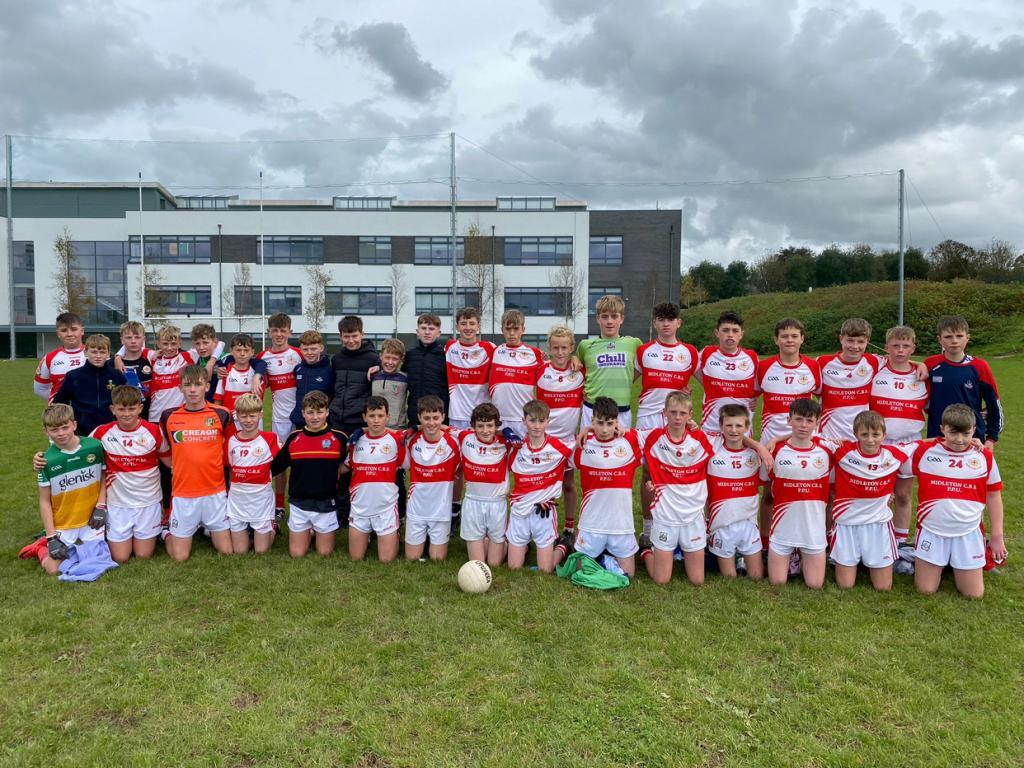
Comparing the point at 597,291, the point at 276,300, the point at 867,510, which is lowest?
the point at 867,510

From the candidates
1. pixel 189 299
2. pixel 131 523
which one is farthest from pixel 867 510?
pixel 189 299

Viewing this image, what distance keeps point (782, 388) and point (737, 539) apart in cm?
134

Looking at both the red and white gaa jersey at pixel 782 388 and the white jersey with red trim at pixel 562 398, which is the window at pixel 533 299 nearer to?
the white jersey with red trim at pixel 562 398

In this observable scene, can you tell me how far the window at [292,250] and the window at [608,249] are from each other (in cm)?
1674

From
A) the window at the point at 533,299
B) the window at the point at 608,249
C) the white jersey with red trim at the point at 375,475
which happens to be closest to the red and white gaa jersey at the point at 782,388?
the white jersey with red trim at the point at 375,475

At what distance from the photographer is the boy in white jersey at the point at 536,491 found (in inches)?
206

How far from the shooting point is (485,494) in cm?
535

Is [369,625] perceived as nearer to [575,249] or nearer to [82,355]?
[82,355]

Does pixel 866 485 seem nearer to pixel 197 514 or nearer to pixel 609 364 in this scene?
pixel 609 364

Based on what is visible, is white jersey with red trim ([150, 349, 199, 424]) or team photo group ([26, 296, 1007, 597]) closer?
team photo group ([26, 296, 1007, 597])

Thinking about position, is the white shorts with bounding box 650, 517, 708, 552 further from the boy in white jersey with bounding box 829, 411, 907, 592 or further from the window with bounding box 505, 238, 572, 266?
the window with bounding box 505, 238, 572, 266

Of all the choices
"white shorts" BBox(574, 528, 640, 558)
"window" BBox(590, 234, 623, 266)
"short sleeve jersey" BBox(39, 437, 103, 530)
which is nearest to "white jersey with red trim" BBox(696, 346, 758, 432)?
"white shorts" BBox(574, 528, 640, 558)

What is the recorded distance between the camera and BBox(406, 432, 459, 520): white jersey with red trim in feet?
18.0

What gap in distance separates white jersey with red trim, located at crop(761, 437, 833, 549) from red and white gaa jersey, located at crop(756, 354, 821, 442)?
59cm
